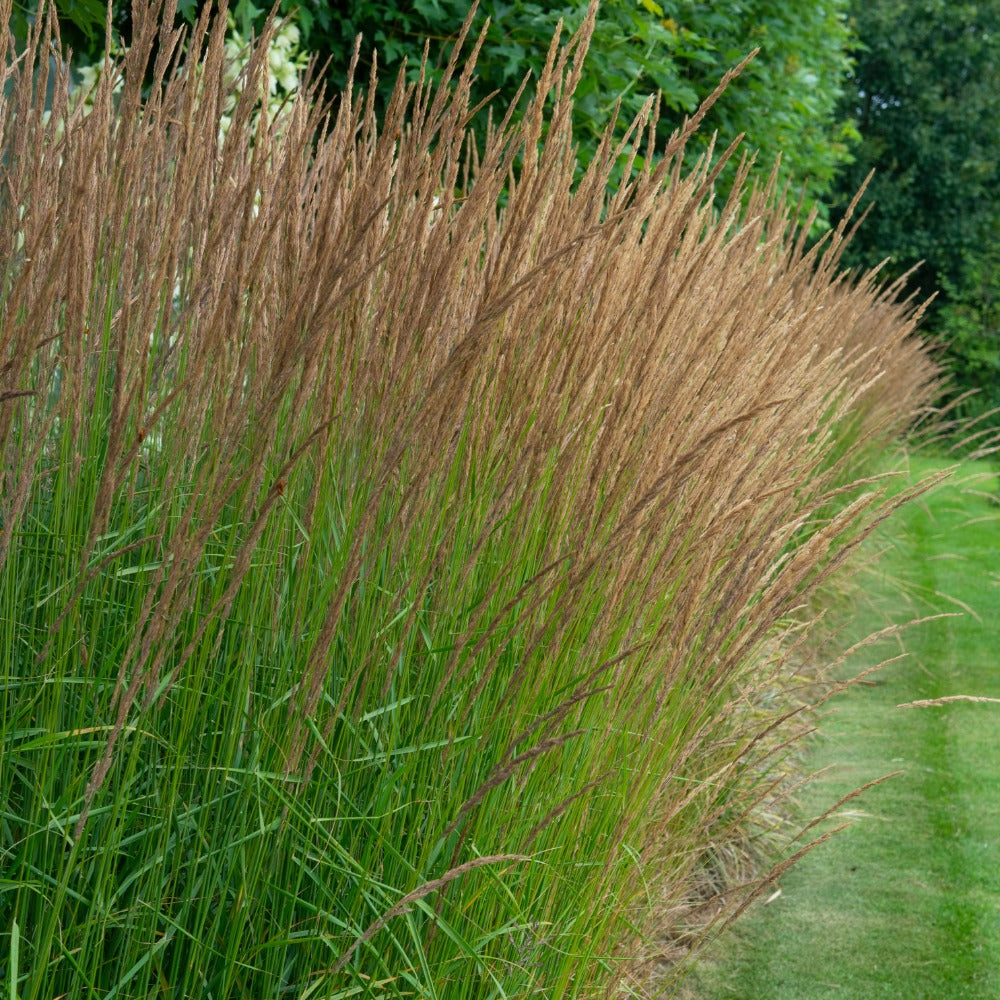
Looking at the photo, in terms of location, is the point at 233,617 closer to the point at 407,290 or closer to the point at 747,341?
the point at 407,290

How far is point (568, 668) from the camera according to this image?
171 cm

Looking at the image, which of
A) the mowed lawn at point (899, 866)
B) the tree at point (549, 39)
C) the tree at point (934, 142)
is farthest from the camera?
the tree at point (934, 142)

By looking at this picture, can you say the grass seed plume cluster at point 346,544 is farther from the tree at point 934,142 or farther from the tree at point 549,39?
the tree at point 934,142

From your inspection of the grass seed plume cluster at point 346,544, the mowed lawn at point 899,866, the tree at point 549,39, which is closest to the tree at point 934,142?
the tree at point 549,39

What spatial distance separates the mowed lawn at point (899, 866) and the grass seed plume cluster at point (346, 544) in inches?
23.5

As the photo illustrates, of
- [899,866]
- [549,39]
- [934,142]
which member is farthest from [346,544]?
[934,142]

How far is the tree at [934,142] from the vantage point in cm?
2112

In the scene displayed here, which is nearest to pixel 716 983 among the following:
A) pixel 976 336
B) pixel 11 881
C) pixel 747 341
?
pixel 747 341

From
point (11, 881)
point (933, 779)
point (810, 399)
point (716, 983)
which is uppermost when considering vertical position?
point (810, 399)

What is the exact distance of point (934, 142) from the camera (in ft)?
70.4

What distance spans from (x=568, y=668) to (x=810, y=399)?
61cm

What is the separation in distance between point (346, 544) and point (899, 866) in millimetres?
2673

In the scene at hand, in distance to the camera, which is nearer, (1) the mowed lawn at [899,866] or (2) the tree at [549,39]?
(1) the mowed lawn at [899,866]

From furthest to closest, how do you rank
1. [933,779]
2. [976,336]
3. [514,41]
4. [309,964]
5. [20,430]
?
1. [976,336]
2. [514,41]
3. [933,779]
4. [20,430]
5. [309,964]
